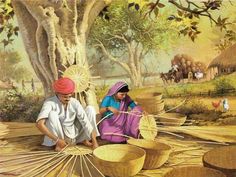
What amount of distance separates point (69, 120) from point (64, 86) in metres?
0.16

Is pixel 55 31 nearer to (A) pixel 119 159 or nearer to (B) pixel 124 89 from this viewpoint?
(B) pixel 124 89

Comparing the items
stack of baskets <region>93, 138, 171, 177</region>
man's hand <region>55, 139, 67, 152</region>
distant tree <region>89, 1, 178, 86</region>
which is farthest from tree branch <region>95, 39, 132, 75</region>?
man's hand <region>55, 139, 67, 152</region>

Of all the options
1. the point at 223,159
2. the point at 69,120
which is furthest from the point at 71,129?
the point at 223,159

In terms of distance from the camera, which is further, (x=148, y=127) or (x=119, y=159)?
(x=148, y=127)

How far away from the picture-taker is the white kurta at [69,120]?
2.12 meters

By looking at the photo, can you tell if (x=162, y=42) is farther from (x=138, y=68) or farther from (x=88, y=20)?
(x=88, y=20)

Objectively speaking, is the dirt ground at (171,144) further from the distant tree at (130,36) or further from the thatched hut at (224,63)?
the distant tree at (130,36)

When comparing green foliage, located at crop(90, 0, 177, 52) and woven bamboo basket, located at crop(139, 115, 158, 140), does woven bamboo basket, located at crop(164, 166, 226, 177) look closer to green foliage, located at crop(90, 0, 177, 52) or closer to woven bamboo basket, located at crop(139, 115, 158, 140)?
woven bamboo basket, located at crop(139, 115, 158, 140)

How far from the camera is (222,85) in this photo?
2209 millimetres

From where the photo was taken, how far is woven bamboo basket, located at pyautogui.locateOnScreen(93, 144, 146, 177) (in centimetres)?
194

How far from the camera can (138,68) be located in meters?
2.21

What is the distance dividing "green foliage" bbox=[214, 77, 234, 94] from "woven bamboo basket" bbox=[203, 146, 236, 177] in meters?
0.28

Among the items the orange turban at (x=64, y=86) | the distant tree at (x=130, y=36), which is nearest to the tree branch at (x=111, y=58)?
the distant tree at (x=130, y=36)

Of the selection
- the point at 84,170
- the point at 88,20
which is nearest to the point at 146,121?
the point at 84,170
